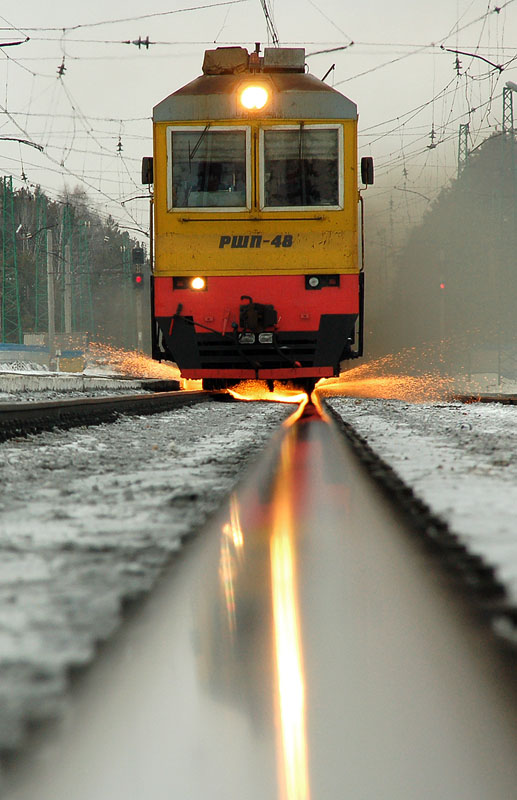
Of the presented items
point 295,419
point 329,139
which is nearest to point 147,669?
A: point 295,419

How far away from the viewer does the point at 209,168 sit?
9547 millimetres

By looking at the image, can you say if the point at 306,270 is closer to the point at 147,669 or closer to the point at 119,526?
the point at 119,526

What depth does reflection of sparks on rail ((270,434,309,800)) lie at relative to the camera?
31.5 inches

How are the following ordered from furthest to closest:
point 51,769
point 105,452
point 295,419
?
point 295,419, point 105,452, point 51,769

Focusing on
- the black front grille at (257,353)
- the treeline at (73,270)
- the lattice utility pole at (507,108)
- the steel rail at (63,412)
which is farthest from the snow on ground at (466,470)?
the treeline at (73,270)

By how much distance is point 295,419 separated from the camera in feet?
23.7

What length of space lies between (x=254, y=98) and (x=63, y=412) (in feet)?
17.4

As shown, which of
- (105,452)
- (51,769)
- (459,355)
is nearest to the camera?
(51,769)

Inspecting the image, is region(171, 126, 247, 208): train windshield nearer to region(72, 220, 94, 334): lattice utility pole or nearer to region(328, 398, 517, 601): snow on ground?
region(328, 398, 517, 601): snow on ground

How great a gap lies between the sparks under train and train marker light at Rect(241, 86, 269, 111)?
12 millimetres

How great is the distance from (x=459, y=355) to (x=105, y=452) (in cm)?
4777

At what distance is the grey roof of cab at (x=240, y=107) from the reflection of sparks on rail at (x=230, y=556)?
7.90m

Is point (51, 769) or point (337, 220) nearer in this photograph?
point (51, 769)

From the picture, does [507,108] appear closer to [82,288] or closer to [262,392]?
[262,392]
